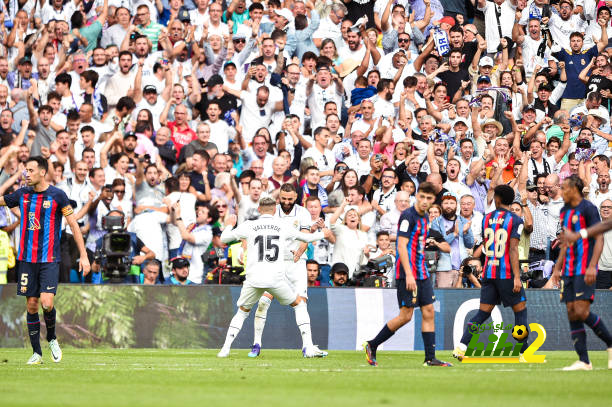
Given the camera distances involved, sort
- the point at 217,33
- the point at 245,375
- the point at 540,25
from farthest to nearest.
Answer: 1. the point at 540,25
2. the point at 217,33
3. the point at 245,375

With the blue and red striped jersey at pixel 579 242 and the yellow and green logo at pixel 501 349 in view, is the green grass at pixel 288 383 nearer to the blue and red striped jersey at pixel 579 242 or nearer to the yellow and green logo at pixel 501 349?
the yellow and green logo at pixel 501 349

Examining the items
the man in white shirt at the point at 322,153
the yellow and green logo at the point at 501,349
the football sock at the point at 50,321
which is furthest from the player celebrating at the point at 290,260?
the man in white shirt at the point at 322,153

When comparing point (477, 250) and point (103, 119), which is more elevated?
point (103, 119)

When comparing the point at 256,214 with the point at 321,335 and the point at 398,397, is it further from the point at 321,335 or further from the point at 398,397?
the point at 398,397

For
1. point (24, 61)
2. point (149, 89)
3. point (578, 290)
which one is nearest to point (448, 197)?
point (149, 89)

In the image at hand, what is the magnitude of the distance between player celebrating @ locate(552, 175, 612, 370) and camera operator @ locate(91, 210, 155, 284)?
28.9ft

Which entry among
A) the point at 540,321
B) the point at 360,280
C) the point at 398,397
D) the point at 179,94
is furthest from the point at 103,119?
the point at 398,397

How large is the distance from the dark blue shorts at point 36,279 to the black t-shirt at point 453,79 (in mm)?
14100

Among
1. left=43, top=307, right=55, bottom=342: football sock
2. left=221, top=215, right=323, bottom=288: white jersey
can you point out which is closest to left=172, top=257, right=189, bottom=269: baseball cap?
left=221, top=215, right=323, bottom=288: white jersey

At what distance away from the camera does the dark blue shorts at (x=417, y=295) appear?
13.7m

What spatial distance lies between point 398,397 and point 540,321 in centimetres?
1090

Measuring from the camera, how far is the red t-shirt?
77.2 feet

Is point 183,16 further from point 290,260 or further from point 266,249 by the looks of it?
point 266,249

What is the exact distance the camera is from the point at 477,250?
21.1 meters
